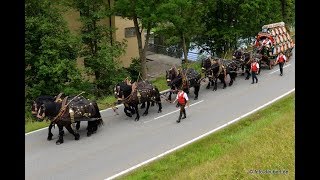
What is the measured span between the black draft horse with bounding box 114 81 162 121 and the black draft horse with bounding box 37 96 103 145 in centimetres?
163

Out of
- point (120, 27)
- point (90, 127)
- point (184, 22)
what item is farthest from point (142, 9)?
point (90, 127)

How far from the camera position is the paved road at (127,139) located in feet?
43.4

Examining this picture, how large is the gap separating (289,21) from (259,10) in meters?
7.51

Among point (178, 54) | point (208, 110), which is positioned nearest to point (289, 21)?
point (178, 54)

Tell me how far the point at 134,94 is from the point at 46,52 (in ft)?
25.8

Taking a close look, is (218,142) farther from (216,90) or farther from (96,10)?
(96,10)

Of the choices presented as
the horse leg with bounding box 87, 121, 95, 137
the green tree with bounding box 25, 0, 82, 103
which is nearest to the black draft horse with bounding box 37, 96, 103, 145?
the horse leg with bounding box 87, 121, 95, 137

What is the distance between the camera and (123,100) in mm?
16875

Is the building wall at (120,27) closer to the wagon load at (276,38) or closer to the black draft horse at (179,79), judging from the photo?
the wagon load at (276,38)

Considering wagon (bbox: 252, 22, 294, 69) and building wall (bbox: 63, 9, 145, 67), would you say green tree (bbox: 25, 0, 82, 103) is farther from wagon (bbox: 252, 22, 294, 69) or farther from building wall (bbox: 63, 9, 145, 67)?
wagon (bbox: 252, 22, 294, 69)

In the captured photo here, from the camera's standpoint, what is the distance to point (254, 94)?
21203 mm

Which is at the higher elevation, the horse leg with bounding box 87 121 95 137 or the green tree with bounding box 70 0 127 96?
the green tree with bounding box 70 0 127 96

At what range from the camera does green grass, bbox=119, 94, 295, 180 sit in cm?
956

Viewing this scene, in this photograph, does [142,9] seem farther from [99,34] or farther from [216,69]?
[216,69]
